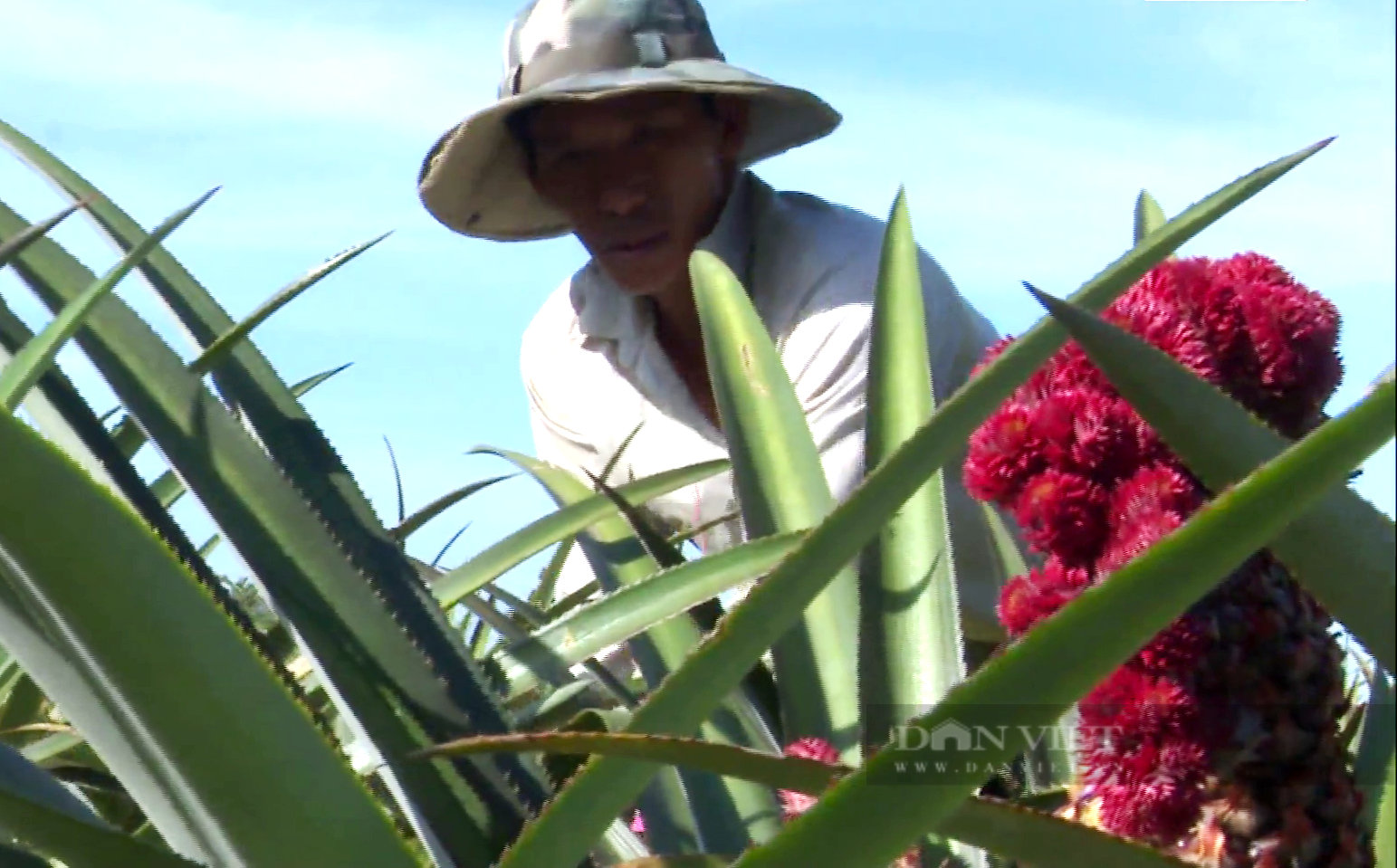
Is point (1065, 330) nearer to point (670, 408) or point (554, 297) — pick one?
point (670, 408)

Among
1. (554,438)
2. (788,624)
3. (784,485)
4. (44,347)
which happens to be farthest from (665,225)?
(788,624)

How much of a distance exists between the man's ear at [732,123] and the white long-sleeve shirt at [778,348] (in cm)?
5

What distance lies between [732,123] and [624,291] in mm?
222

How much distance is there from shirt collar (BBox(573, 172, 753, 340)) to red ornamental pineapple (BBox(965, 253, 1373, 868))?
1277 mm

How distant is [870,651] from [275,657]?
0.24 m

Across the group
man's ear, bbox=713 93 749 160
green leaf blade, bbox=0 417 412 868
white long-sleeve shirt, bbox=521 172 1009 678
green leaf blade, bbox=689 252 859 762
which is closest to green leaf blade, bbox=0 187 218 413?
green leaf blade, bbox=0 417 412 868

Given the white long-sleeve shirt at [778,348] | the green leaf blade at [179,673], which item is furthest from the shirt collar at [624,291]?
the green leaf blade at [179,673]

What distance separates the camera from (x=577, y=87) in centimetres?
158

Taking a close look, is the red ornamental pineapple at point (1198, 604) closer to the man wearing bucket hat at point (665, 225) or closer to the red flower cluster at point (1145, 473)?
the red flower cluster at point (1145, 473)

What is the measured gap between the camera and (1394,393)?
0.27m

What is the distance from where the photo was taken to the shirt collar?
1766 millimetres

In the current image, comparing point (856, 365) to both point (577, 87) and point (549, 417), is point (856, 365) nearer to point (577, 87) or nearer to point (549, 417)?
point (577, 87)

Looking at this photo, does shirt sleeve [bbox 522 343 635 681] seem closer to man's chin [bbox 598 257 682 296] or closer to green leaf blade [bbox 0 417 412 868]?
man's chin [bbox 598 257 682 296]

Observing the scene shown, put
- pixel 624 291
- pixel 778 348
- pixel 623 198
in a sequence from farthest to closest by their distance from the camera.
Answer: pixel 624 291 < pixel 623 198 < pixel 778 348
